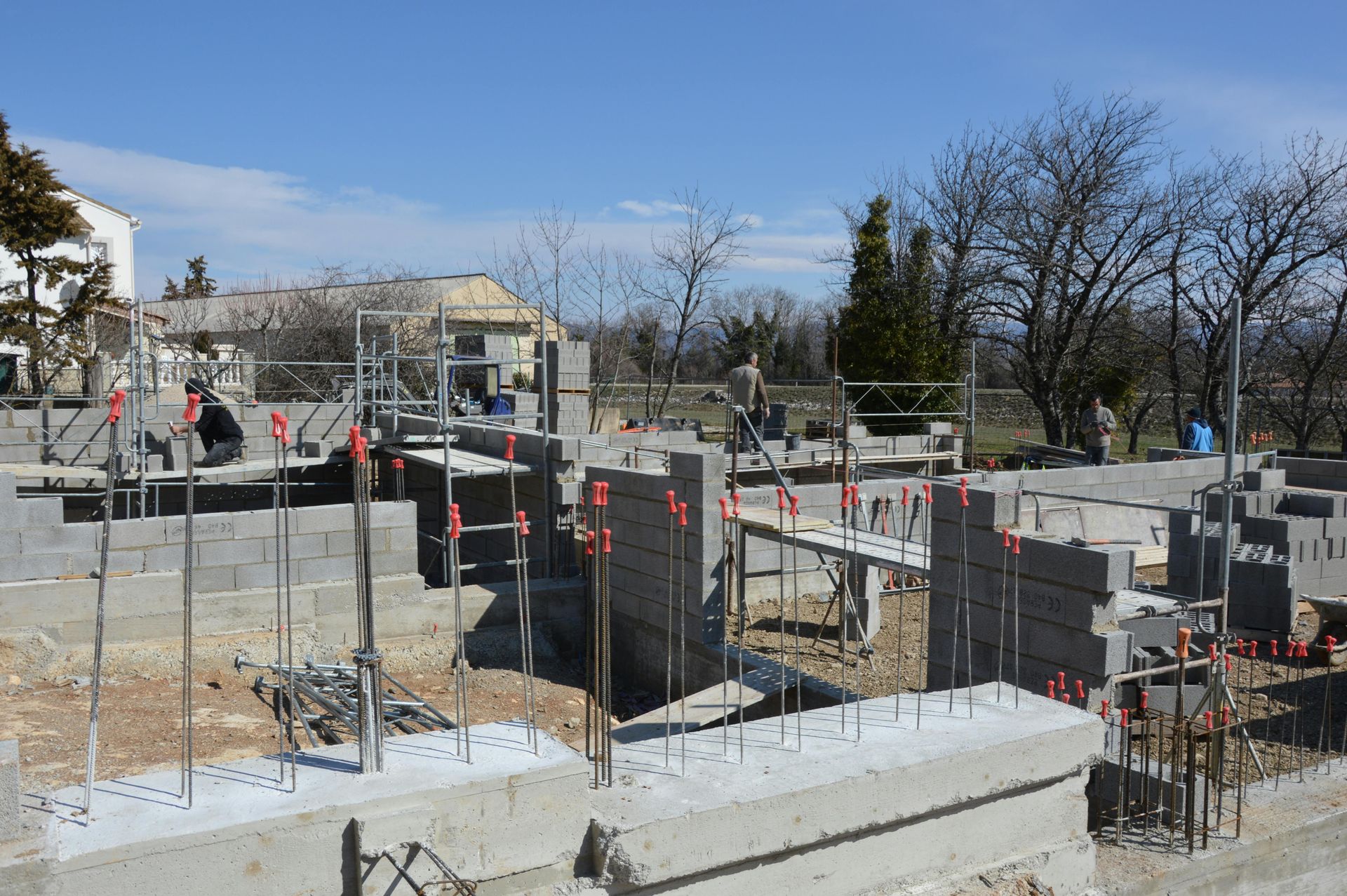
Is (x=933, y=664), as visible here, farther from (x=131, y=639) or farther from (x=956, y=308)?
(x=956, y=308)

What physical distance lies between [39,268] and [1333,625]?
86.2 ft

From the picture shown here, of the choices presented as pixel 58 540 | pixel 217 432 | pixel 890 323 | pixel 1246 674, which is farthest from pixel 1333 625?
pixel 890 323

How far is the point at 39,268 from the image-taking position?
2392 cm

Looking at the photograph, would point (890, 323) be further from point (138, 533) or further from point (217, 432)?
point (138, 533)

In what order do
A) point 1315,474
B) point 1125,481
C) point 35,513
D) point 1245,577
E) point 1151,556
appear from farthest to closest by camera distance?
point 1315,474, point 1125,481, point 1151,556, point 1245,577, point 35,513

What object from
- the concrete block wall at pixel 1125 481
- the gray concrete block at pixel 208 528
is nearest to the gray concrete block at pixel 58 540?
the gray concrete block at pixel 208 528

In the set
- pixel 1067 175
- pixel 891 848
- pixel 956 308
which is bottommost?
pixel 891 848

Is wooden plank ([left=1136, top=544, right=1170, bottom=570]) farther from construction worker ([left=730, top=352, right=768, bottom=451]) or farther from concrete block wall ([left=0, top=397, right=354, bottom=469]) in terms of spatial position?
concrete block wall ([left=0, top=397, right=354, bottom=469])

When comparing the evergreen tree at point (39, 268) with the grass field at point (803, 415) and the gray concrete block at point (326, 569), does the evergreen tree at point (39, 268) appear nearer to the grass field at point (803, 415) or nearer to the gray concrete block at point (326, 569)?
the grass field at point (803, 415)

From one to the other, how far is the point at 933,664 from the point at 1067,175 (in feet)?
67.6

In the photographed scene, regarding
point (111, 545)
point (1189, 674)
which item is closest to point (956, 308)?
point (1189, 674)

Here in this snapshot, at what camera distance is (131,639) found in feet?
28.0

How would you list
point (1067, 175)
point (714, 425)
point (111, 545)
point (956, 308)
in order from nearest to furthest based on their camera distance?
1. point (111, 545)
2. point (1067, 175)
3. point (956, 308)
4. point (714, 425)

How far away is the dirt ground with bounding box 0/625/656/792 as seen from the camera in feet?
21.1
